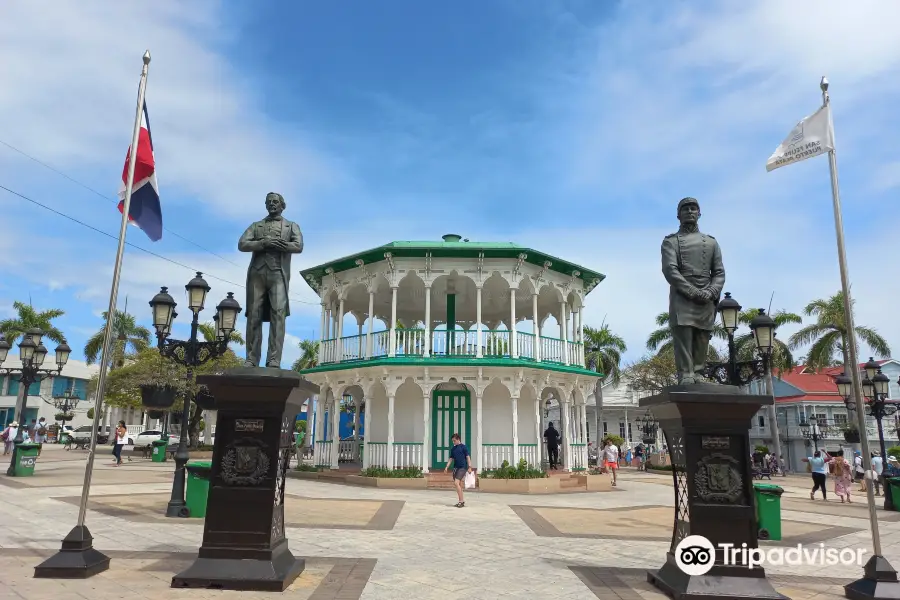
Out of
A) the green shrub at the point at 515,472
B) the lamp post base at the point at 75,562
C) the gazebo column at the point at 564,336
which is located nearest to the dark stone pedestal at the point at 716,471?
the lamp post base at the point at 75,562

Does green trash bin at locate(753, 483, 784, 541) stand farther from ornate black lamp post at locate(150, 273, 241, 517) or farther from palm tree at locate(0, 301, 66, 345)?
palm tree at locate(0, 301, 66, 345)

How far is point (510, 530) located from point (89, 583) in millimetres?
6476

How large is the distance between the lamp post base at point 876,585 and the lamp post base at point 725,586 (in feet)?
A: 3.01

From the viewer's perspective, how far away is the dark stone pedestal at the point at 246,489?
5832mm

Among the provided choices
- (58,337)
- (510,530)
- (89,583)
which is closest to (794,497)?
(510,530)

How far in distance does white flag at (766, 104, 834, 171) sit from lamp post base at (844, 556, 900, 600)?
16.1 feet

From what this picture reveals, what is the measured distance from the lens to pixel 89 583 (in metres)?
5.88

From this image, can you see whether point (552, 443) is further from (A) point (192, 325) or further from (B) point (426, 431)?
(A) point (192, 325)

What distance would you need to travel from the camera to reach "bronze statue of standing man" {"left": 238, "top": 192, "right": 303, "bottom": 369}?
6.84m

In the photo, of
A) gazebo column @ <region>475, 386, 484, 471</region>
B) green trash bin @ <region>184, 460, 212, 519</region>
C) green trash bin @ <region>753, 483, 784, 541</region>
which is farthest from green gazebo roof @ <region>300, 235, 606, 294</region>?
green trash bin @ <region>753, 483, 784, 541</region>

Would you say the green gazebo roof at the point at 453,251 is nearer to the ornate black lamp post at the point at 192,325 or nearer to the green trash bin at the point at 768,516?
the ornate black lamp post at the point at 192,325

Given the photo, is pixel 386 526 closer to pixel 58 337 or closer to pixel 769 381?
pixel 769 381

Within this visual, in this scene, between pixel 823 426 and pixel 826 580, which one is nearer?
pixel 826 580

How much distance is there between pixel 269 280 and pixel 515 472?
1301cm
